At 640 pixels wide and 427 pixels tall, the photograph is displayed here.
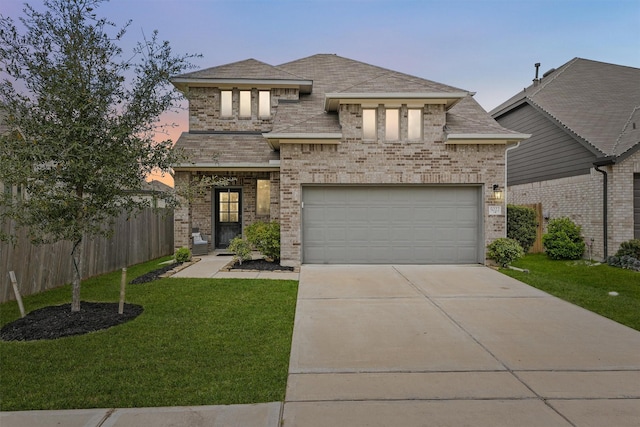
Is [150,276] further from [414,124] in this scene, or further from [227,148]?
[414,124]

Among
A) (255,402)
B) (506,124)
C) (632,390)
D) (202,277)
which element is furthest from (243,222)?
(506,124)

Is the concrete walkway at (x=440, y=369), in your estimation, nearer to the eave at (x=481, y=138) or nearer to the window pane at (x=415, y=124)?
the eave at (x=481, y=138)

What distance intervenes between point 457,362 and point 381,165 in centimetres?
709

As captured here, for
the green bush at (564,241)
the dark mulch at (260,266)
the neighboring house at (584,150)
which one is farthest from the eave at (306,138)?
the neighboring house at (584,150)

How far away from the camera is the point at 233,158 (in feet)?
41.2

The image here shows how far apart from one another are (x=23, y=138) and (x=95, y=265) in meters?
5.30

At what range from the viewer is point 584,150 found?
13039 mm

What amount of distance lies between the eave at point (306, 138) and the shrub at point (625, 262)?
8996 mm

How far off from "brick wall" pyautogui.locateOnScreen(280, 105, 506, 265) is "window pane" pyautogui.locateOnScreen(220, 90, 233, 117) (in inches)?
189

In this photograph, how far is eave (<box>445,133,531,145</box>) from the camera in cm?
1041

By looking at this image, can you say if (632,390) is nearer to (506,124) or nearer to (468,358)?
(468,358)

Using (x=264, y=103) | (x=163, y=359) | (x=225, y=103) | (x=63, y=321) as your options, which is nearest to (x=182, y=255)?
(x=63, y=321)

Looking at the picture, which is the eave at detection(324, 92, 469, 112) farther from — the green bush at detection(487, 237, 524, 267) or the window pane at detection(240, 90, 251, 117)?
the window pane at detection(240, 90, 251, 117)

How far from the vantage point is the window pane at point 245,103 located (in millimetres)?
14281
